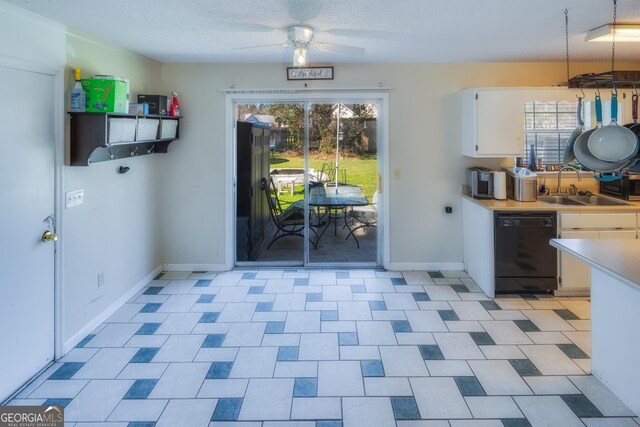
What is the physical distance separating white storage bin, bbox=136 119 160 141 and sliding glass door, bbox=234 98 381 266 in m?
1.13

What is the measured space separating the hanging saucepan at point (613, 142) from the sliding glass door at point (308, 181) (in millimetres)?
2719

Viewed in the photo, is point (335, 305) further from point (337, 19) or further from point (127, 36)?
point (127, 36)

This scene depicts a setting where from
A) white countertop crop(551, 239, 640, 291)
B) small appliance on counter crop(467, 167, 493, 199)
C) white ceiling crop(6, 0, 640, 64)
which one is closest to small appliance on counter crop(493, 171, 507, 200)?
small appliance on counter crop(467, 167, 493, 199)

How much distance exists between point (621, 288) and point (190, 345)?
9.00 ft

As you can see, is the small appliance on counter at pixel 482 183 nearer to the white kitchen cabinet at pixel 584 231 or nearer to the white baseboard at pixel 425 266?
the white kitchen cabinet at pixel 584 231

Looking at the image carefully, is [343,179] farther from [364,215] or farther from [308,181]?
[364,215]

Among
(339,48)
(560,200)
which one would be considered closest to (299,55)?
(339,48)

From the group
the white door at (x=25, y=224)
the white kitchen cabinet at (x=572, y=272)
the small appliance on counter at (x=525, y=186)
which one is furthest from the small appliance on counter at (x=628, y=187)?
the white door at (x=25, y=224)

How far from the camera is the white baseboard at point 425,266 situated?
500 cm

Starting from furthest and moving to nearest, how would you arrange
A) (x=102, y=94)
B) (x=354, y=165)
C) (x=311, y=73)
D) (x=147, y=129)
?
(x=354, y=165), (x=311, y=73), (x=147, y=129), (x=102, y=94)

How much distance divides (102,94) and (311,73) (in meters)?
2.31

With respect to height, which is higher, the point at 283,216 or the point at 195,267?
the point at 283,216

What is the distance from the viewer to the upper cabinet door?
4418 millimetres

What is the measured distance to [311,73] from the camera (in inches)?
188
